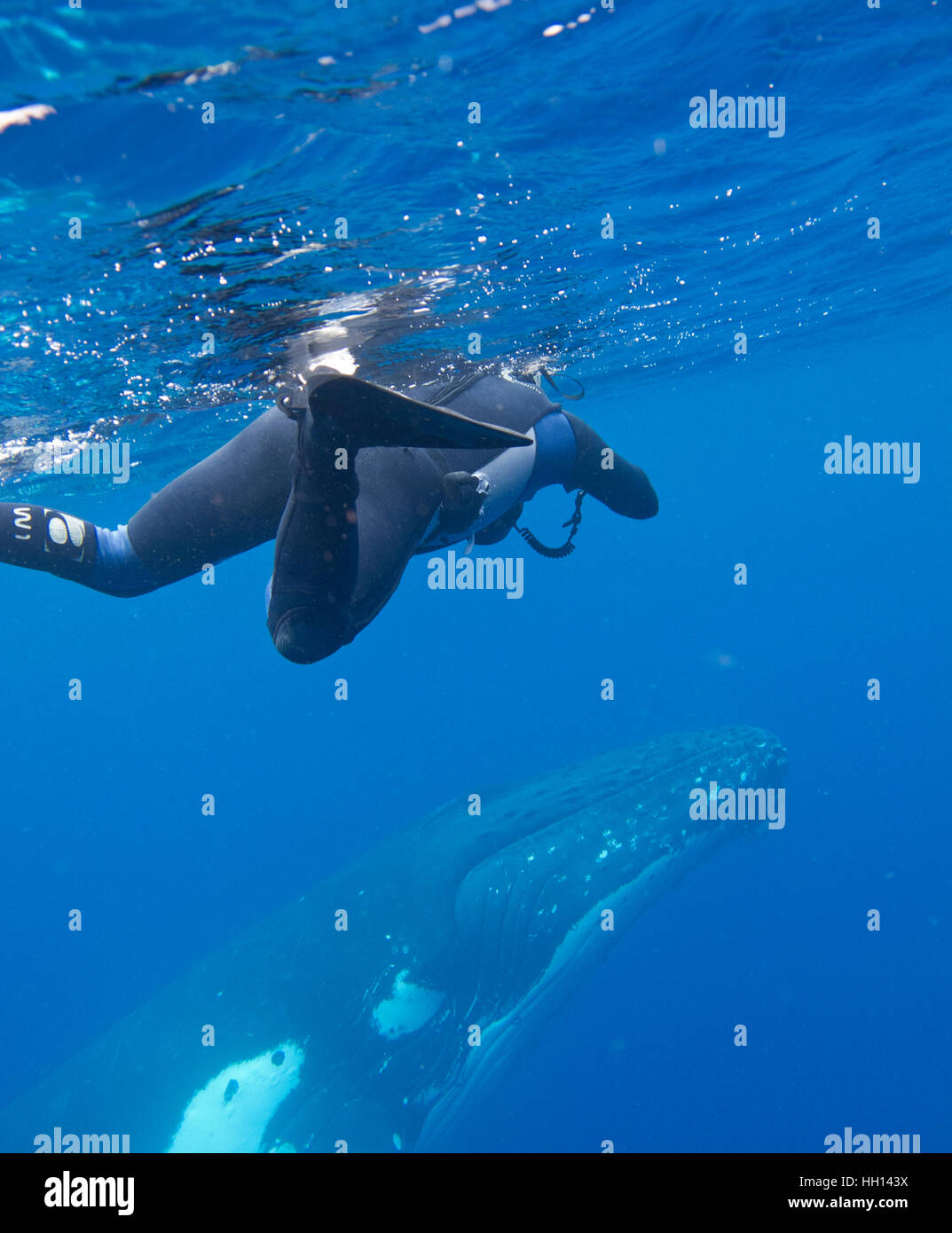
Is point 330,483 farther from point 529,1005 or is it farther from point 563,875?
point 529,1005

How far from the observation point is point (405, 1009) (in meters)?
8.39

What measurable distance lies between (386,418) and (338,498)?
41cm

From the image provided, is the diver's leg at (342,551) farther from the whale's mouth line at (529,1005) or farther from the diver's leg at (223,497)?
the whale's mouth line at (529,1005)

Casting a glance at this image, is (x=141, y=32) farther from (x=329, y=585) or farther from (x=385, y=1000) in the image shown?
(x=385, y=1000)

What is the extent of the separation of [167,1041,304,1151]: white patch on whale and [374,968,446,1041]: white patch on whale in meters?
0.91

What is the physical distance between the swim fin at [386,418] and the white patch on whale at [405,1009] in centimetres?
707

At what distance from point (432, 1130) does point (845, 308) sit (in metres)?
23.2

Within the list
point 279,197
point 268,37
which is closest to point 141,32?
point 268,37

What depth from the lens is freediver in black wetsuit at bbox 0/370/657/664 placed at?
3205mm

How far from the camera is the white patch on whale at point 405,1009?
8328 mm

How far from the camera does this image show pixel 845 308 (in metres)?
22.4

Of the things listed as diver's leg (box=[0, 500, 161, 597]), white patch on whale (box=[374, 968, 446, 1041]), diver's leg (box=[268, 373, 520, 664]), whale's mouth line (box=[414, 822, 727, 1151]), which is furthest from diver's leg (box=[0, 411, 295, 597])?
A: whale's mouth line (box=[414, 822, 727, 1151])

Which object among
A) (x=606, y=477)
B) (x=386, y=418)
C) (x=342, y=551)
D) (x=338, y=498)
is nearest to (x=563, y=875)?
(x=606, y=477)

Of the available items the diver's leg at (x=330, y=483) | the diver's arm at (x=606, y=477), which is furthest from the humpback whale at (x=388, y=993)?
the diver's leg at (x=330, y=483)
